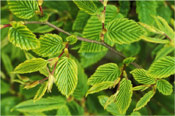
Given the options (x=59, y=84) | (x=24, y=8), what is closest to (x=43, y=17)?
(x=24, y=8)

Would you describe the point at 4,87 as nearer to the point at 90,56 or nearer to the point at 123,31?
the point at 90,56

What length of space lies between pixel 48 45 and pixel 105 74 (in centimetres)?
13

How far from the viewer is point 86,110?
26.8 inches

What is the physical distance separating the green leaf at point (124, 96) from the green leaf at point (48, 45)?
141mm

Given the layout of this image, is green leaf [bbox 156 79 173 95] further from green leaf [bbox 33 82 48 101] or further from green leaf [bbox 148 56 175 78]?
green leaf [bbox 33 82 48 101]

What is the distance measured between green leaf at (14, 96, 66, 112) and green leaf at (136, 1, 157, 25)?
32 cm

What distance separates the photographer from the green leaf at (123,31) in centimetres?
40

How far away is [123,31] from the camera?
41 cm

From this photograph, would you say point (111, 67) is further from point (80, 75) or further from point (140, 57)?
point (140, 57)

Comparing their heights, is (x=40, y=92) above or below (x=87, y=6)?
below

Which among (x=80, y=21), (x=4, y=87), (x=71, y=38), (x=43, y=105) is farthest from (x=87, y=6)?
(x=4, y=87)

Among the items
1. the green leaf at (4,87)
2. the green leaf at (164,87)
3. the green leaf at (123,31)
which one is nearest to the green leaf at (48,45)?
the green leaf at (123,31)

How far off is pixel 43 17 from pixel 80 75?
20 cm

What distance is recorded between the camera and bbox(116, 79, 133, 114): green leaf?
0.39 metres
